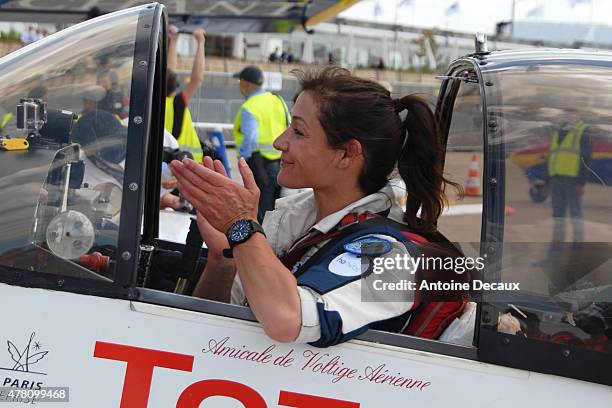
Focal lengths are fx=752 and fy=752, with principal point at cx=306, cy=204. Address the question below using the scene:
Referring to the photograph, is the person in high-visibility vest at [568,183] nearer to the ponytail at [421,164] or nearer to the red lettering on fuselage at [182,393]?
the ponytail at [421,164]

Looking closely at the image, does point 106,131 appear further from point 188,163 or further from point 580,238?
point 580,238

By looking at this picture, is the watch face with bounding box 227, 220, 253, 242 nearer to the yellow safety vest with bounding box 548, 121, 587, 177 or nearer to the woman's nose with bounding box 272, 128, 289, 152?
the woman's nose with bounding box 272, 128, 289, 152

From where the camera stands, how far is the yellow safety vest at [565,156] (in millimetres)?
1766

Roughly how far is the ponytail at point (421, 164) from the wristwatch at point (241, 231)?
1.73ft

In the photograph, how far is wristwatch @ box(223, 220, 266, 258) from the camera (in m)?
1.74

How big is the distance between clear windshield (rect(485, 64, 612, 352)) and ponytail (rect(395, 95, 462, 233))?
1.03 feet

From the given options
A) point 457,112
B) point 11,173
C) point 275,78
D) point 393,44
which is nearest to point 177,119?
point 457,112

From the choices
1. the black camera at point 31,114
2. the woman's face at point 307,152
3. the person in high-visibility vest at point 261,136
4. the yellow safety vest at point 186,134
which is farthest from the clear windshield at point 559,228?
the person in high-visibility vest at point 261,136

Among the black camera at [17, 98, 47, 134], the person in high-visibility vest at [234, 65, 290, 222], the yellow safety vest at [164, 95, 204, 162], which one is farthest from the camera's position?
the person in high-visibility vest at [234, 65, 290, 222]

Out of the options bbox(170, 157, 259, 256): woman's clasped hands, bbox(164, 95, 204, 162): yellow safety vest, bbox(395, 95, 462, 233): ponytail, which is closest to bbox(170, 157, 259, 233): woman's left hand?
bbox(170, 157, 259, 256): woman's clasped hands

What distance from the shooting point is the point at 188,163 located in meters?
1.75

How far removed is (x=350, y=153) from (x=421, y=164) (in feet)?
0.71

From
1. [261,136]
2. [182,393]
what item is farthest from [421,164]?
[261,136]

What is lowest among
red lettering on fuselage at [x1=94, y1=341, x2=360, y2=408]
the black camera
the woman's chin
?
red lettering on fuselage at [x1=94, y1=341, x2=360, y2=408]
